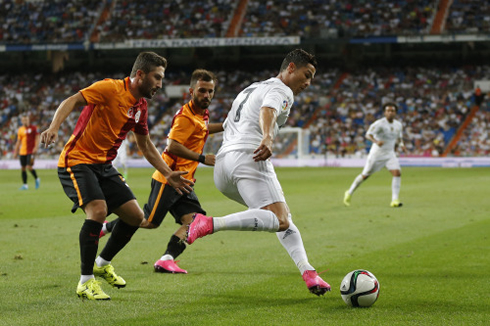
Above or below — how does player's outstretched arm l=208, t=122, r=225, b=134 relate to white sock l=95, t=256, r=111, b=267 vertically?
above

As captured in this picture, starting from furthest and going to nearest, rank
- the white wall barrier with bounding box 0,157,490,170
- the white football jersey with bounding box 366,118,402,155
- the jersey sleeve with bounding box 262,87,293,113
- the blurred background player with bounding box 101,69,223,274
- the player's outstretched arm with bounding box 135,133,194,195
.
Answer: the white wall barrier with bounding box 0,157,490,170, the white football jersey with bounding box 366,118,402,155, the blurred background player with bounding box 101,69,223,274, the player's outstretched arm with bounding box 135,133,194,195, the jersey sleeve with bounding box 262,87,293,113

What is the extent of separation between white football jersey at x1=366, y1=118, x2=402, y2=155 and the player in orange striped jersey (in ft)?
36.7

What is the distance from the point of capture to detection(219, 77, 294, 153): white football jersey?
582cm

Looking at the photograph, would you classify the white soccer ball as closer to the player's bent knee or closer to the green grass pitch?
the green grass pitch

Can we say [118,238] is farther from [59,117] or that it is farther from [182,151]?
[59,117]

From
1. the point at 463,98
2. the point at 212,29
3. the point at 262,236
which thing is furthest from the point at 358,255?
the point at 212,29

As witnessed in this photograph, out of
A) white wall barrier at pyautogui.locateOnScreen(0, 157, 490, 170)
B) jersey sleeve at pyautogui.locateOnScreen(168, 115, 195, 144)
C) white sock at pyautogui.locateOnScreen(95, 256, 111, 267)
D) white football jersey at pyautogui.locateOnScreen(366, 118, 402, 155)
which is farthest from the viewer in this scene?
white wall barrier at pyautogui.locateOnScreen(0, 157, 490, 170)

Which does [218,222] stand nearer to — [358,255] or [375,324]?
[375,324]

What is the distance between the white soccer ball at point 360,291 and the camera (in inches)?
214

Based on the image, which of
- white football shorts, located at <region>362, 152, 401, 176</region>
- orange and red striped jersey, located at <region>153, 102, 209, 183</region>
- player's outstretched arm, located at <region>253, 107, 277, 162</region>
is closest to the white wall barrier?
white football shorts, located at <region>362, 152, 401, 176</region>

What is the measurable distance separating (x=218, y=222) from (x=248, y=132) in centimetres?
96

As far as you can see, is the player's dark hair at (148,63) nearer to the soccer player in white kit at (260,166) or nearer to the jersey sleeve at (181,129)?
the soccer player in white kit at (260,166)

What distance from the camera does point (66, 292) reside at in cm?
616

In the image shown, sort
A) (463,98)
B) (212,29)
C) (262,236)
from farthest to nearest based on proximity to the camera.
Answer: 1. (212,29)
2. (463,98)
3. (262,236)
